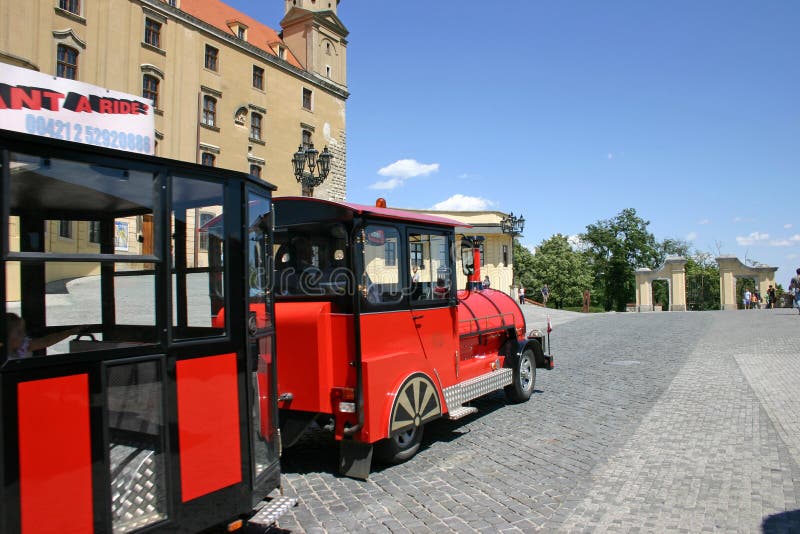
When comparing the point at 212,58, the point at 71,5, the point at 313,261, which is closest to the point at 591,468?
the point at 313,261

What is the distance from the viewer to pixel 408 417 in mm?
5359

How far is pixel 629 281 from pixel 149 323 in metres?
73.5

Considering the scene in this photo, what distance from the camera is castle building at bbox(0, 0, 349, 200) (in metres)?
24.5

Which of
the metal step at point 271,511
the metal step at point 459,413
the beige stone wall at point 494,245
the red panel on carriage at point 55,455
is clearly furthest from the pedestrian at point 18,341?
the beige stone wall at point 494,245

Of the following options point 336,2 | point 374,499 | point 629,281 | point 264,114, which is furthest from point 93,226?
point 629,281

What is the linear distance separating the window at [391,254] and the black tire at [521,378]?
3223 millimetres

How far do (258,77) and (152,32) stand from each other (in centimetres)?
Result: 783

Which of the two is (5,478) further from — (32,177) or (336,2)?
(336,2)

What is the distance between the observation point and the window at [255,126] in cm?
3484

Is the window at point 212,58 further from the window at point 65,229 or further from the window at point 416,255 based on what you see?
the window at point 65,229

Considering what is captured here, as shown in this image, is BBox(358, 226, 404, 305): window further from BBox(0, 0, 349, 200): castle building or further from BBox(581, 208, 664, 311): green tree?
BBox(581, 208, 664, 311): green tree

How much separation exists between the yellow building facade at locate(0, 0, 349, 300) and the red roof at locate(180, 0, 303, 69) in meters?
0.11

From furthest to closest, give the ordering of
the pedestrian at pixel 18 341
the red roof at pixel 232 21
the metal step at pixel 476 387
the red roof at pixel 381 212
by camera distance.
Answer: the red roof at pixel 232 21 → the metal step at pixel 476 387 → the red roof at pixel 381 212 → the pedestrian at pixel 18 341

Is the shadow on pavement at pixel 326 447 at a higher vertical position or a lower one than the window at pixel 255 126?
lower
